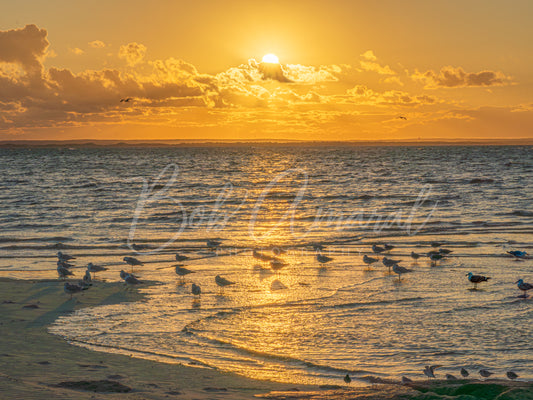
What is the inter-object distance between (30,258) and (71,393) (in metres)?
15.8

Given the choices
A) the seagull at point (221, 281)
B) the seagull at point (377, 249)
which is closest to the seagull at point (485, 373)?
the seagull at point (221, 281)

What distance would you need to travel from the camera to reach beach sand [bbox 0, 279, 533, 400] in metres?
8.24

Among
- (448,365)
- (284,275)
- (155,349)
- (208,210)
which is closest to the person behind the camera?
(448,365)

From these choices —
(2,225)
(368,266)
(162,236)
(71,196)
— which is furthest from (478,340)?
(71,196)

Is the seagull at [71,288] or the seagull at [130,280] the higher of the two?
the seagull at [71,288]

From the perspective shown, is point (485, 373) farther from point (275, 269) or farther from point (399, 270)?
point (275, 269)

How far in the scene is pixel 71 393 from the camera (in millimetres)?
8594

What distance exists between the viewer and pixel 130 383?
9.27 meters

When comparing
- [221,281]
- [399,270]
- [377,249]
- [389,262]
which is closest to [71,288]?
[221,281]

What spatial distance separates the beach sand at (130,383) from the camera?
8242 mm

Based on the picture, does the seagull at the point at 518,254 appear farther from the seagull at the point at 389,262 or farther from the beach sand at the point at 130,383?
the beach sand at the point at 130,383

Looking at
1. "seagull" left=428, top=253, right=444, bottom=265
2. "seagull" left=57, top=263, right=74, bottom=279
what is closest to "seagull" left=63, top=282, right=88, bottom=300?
"seagull" left=57, top=263, right=74, bottom=279

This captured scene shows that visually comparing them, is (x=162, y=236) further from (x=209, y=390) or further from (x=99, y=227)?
(x=209, y=390)

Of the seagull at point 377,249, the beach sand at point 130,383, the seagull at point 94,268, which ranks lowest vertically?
the seagull at point 94,268
